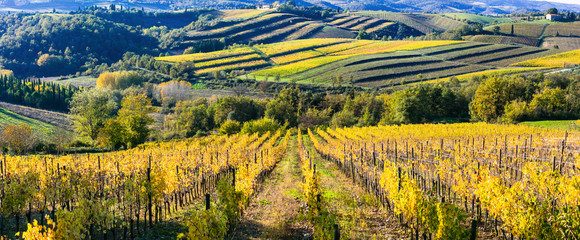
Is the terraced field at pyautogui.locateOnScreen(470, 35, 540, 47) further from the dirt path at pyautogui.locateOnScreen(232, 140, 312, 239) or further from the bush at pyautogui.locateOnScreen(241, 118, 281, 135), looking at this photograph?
the dirt path at pyautogui.locateOnScreen(232, 140, 312, 239)

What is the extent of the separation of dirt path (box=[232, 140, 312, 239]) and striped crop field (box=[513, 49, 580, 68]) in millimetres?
88023

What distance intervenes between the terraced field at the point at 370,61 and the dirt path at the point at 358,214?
71.3 m

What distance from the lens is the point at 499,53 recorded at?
103 m

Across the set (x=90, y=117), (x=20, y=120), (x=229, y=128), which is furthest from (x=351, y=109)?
(x=20, y=120)

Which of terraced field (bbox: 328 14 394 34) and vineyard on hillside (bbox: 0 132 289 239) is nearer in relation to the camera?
vineyard on hillside (bbox: 0 132 289 239)

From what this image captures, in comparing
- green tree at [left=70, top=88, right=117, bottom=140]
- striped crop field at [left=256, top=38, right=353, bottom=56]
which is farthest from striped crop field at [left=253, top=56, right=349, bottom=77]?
green tree at [left=70, top=88, right=117, bottom=140]

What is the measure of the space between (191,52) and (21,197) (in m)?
131

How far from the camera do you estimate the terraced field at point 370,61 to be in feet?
301

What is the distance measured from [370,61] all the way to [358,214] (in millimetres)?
95894

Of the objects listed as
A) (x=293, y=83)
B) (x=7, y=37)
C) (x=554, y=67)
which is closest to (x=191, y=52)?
(x=293, y=83)

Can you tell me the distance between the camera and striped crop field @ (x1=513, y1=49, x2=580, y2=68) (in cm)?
8406

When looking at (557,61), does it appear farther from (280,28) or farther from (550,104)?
(280,28)

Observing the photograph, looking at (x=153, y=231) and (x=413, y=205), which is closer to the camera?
(x=413, y=205)

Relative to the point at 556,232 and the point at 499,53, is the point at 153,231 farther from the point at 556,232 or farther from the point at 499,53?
the point at 499,53
